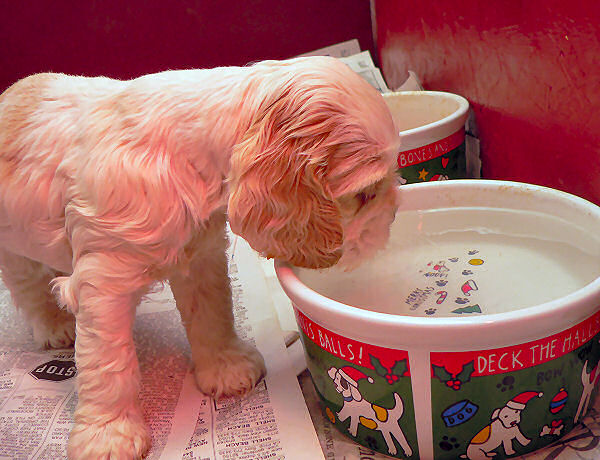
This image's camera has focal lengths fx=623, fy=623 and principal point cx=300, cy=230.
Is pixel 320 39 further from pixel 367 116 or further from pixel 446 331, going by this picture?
pixel 446 331

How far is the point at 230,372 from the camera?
0.96 m

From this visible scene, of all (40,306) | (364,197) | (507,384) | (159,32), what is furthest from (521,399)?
(159,32)

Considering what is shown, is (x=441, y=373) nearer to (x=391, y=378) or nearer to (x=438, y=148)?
(x=391, y=378)

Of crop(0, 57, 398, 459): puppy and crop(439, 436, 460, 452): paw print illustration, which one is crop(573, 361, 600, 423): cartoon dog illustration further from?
crop(0, 57, 398, 459): puppy

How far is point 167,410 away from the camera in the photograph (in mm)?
952

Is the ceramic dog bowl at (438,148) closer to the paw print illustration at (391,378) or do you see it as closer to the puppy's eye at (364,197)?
the puppy's eye at (364,197)

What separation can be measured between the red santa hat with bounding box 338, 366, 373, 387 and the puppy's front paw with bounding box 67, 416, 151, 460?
311mm

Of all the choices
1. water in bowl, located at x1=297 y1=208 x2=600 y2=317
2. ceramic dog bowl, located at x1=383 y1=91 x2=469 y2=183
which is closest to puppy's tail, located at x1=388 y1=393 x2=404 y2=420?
water in bowl, located at x1=297 y1=208 x2=600 y2=317

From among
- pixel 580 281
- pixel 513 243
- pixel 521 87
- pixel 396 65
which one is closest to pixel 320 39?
pixel 396 65

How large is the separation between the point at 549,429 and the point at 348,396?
0.24 metres

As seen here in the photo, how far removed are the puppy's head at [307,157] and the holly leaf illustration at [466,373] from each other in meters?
0.20

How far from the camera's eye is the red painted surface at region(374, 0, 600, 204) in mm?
862

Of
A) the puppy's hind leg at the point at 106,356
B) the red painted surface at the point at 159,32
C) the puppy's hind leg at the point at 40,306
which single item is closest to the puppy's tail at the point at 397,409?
the puppy's hind leg at the point at 106,356

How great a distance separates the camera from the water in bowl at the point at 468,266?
0.89 m
